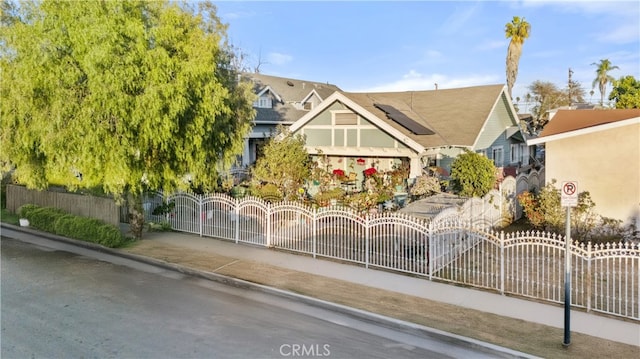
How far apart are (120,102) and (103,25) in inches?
74.8

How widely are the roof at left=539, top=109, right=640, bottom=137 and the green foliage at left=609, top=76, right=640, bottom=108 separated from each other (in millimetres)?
18682

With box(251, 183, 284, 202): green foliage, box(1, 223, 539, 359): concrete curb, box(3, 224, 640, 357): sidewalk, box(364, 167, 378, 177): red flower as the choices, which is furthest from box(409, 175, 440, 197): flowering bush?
box(1, 223, 539, 359): concrete curb

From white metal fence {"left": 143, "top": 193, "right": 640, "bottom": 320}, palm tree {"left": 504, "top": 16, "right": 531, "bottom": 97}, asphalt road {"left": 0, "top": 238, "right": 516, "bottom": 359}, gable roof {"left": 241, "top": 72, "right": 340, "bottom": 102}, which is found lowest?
asphalt road {"left": 0, "top": 238, "right": 516, "bottom": 359}

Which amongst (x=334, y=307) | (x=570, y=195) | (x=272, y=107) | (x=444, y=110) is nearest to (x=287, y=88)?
(x=272, y=107)

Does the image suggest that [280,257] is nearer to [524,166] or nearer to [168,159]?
[168,159]

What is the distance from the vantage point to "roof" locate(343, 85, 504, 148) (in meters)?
21.4

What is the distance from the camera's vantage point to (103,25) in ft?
36.7

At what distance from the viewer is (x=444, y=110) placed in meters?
25.4

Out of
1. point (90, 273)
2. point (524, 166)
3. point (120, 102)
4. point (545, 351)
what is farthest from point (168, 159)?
point (524, 166)

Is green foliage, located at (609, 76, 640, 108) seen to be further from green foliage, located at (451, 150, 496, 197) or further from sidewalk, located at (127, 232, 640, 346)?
sidewalk, located at (127, 232, 640, 346)

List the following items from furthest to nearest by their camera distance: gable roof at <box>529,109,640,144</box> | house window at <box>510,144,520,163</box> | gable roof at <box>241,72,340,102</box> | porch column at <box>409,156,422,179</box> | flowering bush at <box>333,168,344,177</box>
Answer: gable roof at <box>241,72,340,102</box>
house window at <box>510,144,520,163</box>
flowering bush at <box>333,168,344,177</box>
porch column at <box>409,156,422,179</box>
gable roof at <box>529,109,640,144</box>

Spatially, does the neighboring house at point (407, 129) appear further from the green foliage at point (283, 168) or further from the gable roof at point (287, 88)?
the gable roof at point (287, 88)

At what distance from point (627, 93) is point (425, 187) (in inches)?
1155

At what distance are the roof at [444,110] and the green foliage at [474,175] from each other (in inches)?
92.8
